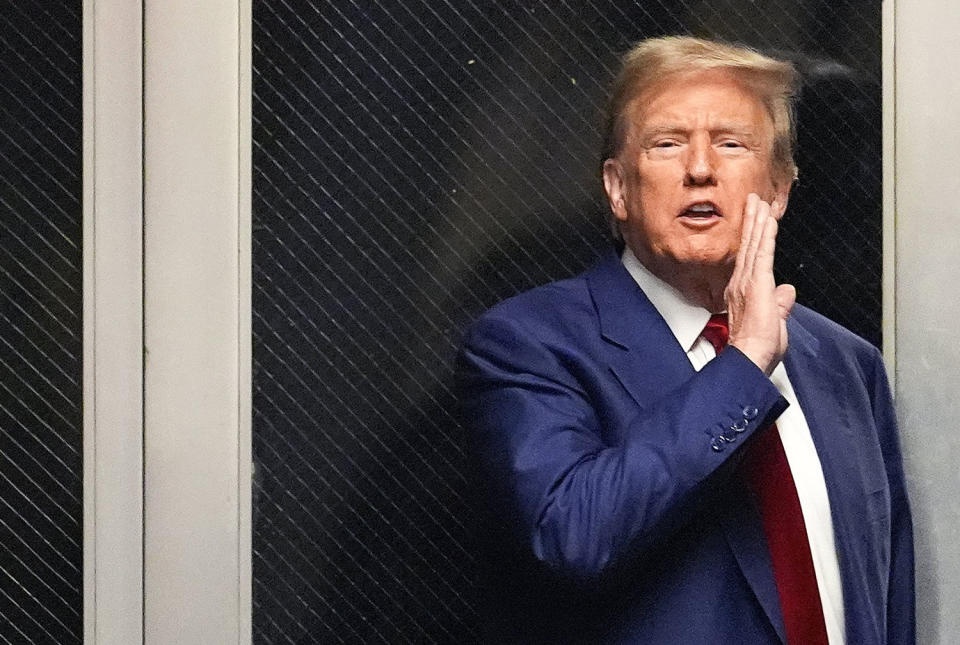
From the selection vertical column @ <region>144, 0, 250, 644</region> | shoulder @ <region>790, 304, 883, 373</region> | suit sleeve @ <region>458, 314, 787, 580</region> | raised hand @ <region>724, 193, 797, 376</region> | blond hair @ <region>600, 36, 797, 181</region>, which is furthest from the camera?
vertical column @ <region>144, 0, 250, 644</region>

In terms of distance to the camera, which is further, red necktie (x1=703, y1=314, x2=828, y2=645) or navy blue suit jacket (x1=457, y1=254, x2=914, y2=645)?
red necktie (x1=703, y1=314, x2=828, y2=645)

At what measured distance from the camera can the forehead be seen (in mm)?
1900

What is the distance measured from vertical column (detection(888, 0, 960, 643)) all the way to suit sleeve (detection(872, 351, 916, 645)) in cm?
20

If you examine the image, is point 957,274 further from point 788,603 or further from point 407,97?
point 407,97

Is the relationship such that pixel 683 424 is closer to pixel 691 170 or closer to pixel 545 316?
pixel 545 316

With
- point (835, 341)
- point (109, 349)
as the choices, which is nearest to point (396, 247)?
point (109, 349)

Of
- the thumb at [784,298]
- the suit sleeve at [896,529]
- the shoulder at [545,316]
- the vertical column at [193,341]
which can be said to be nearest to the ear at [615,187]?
the shoulder at [545,316]

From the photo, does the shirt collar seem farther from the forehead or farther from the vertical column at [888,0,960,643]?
the vertical column at [888,0,960,643]

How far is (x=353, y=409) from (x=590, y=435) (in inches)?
22.4

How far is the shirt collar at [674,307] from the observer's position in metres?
1.87

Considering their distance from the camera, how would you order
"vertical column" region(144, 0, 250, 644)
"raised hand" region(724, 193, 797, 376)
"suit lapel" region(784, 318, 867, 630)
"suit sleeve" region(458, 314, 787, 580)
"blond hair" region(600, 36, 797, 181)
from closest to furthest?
"suit sleeve" region(458, 314, 787, 580) < "raised hand" region(724, 193, 797, 376) < "suit lapel" region(784, 318, 867, 630) < "blond hair" region(600, 36, 797, 181) < "vertical column" region(144, 0, 250, 644)

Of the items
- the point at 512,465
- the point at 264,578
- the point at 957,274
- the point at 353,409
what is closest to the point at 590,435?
the point at 512,465

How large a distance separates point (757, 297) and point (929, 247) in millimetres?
630

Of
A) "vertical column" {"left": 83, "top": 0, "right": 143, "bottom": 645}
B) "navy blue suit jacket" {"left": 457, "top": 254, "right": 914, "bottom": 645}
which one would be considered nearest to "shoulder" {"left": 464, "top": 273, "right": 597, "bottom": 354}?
"navy blue suit jacket" {"left": 457, "top": 254, "right": 914, "bottom": 645}
